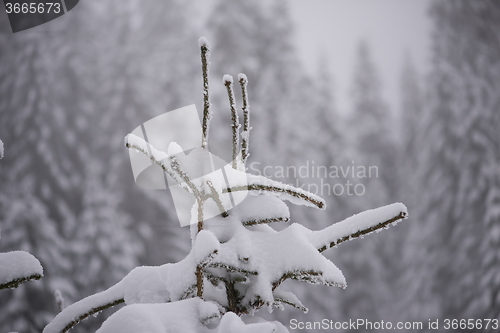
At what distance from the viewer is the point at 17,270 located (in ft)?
2.79

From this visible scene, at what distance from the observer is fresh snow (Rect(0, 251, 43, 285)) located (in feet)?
2.75

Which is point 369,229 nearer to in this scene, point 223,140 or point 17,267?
point 17,267

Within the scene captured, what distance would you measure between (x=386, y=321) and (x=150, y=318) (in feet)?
47.8

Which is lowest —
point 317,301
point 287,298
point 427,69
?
point 317,301

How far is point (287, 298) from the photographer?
1.02 metres

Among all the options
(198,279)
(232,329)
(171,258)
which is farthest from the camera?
(171,258)

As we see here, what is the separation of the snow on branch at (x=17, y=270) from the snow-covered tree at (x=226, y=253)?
0.16 metres

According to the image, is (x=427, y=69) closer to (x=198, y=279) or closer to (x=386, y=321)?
(x=386, y=321)

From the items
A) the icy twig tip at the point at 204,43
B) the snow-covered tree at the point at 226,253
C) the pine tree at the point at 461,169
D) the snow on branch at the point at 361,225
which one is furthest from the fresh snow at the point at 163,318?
the pine tree at the point at 461,169

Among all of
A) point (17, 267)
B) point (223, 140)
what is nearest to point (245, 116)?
point (17, 267)

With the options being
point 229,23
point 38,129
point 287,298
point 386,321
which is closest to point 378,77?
point 229,23

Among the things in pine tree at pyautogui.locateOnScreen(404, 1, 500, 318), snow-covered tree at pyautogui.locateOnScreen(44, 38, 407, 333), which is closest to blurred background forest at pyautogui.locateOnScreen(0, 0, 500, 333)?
pine tree at pyautogui.locateOnScreen(404, 1, 500, 318)

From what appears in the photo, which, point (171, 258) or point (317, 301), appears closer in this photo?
point (171, 258)

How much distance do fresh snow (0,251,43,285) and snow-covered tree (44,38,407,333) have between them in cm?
17
